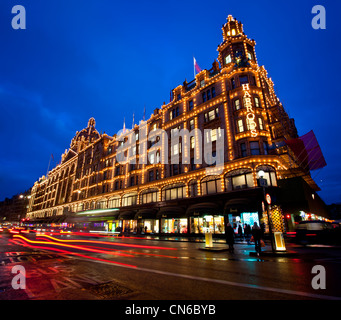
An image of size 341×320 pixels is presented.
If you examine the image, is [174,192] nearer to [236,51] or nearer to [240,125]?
[240,125]

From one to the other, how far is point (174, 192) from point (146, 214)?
21.0 ft

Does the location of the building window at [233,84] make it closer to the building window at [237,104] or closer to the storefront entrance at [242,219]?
the building window at [237,104]

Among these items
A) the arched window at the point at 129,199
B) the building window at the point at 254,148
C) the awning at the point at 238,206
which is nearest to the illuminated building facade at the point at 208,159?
the building window at the point at 254,148

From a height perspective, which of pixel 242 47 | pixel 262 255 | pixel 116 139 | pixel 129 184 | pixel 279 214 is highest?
pixel 242 47

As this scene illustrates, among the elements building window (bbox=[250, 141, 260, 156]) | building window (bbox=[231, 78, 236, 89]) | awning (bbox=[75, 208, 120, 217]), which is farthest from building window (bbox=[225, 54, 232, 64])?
awning (bbox=[75, 208, 120, 217])

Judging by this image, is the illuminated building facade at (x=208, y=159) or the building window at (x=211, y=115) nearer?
the illuminated building facade at (x=208, y=159)

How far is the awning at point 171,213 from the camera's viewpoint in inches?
1131

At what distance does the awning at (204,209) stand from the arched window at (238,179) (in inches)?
114

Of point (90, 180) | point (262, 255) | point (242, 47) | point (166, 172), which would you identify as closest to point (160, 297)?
point (262, 255)

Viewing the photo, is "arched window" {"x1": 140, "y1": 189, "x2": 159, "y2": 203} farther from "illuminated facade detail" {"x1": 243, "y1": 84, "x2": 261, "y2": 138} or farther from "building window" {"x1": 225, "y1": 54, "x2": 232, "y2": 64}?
"building window" {"x1": 225, "y1": 54, "x2": 232, "y2": 64}

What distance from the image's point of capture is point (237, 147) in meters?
25.5

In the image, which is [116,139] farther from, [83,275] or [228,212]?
[83,275]

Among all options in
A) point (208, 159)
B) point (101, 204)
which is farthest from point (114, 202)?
point (208, 159)

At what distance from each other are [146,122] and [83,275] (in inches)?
1507
